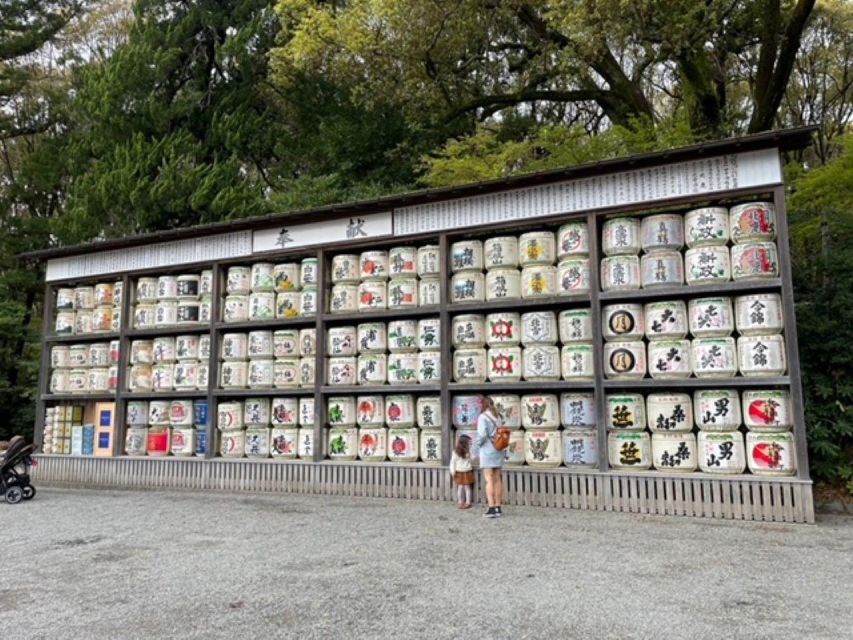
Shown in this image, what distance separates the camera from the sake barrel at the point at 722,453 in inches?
227

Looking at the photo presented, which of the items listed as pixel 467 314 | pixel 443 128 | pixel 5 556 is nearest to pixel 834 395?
pixel 467 314

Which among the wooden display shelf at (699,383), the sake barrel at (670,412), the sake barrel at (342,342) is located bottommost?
the sake barrel at (670,412)

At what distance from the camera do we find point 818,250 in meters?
8.65

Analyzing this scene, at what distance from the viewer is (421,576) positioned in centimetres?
417

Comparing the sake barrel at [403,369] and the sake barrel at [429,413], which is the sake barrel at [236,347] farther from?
the sake barrel at [429,413]

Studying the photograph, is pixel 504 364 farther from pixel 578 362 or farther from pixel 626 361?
pixel 626 361

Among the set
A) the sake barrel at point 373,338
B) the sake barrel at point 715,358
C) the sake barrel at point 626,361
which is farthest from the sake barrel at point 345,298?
the sake barrel at point 715,358

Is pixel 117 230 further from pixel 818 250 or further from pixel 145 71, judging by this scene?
pixel 818 250

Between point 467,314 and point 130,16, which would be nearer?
point 467,314

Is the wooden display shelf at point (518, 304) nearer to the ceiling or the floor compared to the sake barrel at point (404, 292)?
nearer to the floor

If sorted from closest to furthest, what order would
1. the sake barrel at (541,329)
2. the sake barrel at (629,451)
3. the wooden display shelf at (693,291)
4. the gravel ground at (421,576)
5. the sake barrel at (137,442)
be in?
the gravel ground at (421,576) < the wooden display shelf at (693,291) < the sake barrel at (629,451) < the sake barrel at (541,329) < the sake barrel at (137,442)

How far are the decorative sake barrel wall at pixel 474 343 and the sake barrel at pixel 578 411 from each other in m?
0.02

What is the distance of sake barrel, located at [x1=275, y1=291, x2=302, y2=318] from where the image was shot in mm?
8135

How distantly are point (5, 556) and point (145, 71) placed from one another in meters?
12.6
